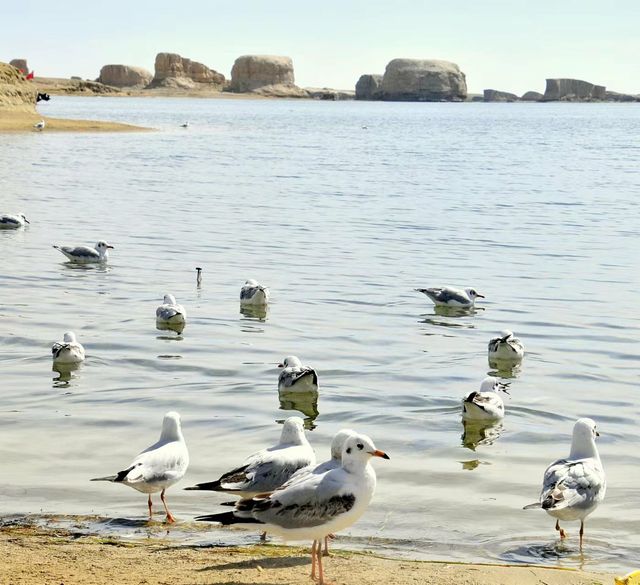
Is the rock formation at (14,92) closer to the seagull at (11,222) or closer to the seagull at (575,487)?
the seagull at (11,222)

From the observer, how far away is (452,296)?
18.5 metres

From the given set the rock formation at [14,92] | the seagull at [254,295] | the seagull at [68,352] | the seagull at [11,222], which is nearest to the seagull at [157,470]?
the seagull at [68,352]

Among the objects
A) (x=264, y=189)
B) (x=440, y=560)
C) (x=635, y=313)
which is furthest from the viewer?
(x=264, y=189)

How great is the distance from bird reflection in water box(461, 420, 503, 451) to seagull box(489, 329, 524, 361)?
8.55ft

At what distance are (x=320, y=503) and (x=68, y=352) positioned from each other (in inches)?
286

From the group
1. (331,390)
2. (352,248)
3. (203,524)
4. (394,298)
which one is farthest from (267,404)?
(352,248)

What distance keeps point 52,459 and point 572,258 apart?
1608cm

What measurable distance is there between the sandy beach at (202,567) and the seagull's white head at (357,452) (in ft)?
2.51

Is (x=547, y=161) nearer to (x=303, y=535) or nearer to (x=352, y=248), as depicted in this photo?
(x=352, y=248)

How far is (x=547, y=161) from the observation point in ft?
188

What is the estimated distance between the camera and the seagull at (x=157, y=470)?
891cm

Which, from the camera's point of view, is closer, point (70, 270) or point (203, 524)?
point (203, 524)

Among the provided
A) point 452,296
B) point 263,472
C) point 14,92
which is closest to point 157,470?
point 263,472

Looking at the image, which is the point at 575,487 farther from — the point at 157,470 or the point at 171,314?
the point at 171,314
